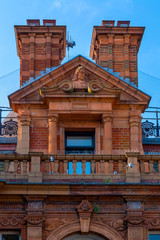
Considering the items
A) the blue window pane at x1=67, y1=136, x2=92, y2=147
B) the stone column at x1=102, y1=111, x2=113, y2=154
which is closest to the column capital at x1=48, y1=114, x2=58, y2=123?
the blue window pane at x1=67, y1=136, x2=92, y2=147

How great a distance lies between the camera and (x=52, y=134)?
2875cm

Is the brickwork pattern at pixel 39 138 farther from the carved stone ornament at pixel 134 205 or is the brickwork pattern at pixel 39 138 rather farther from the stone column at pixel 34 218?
the carved stone ornament at pixel 134 205

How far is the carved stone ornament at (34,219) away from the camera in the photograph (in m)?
25.0

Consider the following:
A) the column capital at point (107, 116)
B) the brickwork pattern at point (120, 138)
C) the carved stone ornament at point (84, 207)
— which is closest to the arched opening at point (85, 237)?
the carved stone ornament at point (84, 207)

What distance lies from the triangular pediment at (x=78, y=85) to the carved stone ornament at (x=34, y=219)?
5.98m

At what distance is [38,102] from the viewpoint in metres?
29.7

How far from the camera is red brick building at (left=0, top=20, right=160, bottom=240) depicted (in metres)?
25.2

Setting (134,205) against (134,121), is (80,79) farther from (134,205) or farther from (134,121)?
(134,205)

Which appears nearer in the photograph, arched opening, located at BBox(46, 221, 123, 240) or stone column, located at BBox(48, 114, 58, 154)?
arched opening, located at BBox(46, 221, 123, 240)

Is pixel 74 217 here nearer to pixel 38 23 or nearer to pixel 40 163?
pixel 40 163

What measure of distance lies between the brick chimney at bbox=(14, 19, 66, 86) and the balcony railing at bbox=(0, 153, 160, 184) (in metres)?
8.02

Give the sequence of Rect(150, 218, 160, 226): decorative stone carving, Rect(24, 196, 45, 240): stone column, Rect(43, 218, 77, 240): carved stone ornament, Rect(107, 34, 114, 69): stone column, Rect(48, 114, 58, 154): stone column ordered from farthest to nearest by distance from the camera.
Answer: Rect(107, 34, 114, 69): stone column, Rect(48, 114, 58, 154): stone column, Rect(150, 218, 160, 226): decorative stone carving, Rect(43, 218, 77, 240): carved stone ornament, Rect(24, 196, 45, 240): stone column

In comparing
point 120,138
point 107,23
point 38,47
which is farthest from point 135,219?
point 107,23

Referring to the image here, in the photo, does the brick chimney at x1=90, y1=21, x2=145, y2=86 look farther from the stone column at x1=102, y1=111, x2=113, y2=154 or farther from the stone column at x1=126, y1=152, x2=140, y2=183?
the stone column at x1=126, y1=152, x2=140, y2=183
